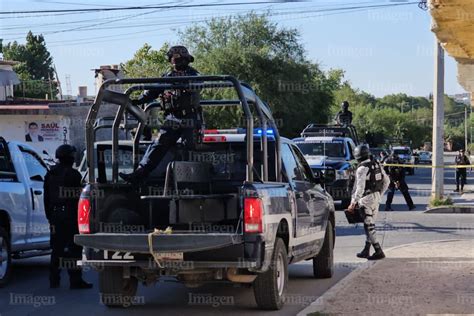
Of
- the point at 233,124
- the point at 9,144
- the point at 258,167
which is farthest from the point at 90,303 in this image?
the point at 233,124

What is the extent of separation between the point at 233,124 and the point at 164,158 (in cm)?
2827

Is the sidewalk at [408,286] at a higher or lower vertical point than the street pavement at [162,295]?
higher

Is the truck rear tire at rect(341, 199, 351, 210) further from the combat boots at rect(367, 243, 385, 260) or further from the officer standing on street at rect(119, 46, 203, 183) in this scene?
the officer standing on street at rect(119, 46, 203, 183)

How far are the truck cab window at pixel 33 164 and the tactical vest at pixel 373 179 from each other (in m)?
5.02

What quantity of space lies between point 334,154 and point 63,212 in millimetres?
13625

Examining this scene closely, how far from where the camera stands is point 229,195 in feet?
27.3

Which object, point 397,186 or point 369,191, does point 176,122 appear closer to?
point 369,191

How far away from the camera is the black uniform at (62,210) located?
1005 centimetres

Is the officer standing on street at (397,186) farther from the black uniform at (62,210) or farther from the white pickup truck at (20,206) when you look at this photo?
the black uniform at (62,210)

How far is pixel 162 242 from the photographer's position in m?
7.52

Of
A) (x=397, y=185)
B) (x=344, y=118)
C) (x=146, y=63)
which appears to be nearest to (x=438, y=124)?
(x=397, y=185)

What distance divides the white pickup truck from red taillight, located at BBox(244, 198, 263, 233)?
422 centimetres

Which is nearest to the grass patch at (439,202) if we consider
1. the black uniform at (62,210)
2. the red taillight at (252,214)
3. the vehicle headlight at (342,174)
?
the vehicle headlight at (342,174)

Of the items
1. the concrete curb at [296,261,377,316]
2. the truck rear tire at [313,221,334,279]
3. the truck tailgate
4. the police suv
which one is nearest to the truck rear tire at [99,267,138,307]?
the truck tailgate
